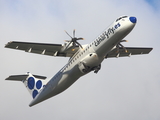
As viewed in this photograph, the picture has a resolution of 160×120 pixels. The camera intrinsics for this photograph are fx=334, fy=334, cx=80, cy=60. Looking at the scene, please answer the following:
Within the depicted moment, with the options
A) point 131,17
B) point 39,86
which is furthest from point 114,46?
point 39,86

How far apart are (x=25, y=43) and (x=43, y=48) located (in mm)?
2199

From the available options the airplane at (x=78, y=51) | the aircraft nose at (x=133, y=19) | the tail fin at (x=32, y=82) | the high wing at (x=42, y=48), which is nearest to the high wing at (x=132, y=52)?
the airplane at (x=78, y=51)

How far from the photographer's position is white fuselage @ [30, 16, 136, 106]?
97.0ft

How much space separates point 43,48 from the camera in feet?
109

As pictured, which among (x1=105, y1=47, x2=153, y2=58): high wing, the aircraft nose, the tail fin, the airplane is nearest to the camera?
the aircraft nose

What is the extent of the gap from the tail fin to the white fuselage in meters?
1.73

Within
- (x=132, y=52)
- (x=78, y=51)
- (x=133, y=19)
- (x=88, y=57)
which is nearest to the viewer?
(x=133, y=19)

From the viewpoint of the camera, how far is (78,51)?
110ft

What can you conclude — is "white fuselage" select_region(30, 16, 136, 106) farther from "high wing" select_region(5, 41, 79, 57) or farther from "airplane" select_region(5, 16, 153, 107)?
"high wing" select_region(5, 41, 79, 57)

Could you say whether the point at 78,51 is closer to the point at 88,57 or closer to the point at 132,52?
the point at 88,57

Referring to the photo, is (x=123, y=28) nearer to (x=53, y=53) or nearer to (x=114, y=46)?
(x=114, y=46)

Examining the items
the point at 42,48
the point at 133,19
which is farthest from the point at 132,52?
the point at 42,48

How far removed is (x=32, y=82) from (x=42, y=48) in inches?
277

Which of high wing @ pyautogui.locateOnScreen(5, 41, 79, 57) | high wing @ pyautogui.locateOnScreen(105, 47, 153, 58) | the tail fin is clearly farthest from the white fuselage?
high wing @ pyautogui.locateOnScreen(105, 47, 153, 58)
